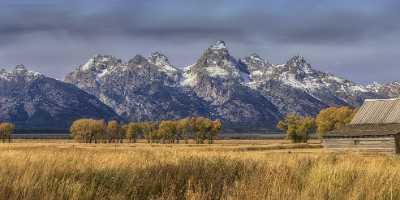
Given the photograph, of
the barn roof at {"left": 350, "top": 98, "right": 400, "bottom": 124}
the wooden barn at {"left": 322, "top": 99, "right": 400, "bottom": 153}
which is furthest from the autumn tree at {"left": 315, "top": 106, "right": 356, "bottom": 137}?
the wooden barn at {"left": 322, "top": 99, "right": 400, "bottom": 153}

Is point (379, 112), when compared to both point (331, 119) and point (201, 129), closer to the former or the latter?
point (331, 119)

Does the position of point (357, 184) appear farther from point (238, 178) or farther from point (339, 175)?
point (238, 178)

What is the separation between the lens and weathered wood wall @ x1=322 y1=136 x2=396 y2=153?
61500mm

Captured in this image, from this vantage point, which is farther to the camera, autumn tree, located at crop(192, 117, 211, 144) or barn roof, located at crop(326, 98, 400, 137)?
autumn tree, located at crop(192, 117, 211, 144)

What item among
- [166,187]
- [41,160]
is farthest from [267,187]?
[41,160]

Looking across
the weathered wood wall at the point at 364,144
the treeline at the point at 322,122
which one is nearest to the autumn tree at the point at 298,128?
the treeline at the point at 322,122

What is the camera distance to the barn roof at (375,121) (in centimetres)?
6278

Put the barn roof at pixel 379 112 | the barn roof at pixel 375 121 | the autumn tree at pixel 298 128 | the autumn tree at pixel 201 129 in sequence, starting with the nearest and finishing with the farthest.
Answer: the barn roof at pixel 375 121 → the barn roof at pixel 379 112 → the autumn tree at pixel 298 128 → the autumn tree at pixel 201 129

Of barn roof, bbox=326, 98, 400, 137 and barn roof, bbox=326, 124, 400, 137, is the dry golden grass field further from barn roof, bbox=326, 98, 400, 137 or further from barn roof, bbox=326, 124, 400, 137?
barn roof, bbox=326, 98, 400, 137

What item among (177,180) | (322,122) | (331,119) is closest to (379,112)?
(322,122)

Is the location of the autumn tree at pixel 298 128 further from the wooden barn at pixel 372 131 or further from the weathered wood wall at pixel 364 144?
the weathered wood wall at pixel 364 144

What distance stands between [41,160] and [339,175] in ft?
22.4

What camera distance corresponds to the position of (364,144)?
6353cm

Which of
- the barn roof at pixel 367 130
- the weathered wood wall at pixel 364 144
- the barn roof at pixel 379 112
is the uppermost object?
the barn roof at pixel 379 112
